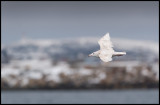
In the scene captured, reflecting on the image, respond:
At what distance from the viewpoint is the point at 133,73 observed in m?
69.2

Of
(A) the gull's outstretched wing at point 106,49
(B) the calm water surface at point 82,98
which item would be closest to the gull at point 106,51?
(A) the gull's outstretched wing at point 106,49

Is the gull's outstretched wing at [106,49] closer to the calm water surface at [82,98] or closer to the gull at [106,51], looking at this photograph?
the gull at [106,51]

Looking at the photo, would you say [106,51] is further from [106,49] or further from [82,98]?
[82,98]

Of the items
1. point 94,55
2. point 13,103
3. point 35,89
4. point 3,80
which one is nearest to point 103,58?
point 94,55

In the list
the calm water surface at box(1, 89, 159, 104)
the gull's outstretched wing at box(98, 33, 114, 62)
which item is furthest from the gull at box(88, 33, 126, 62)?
the calm water surface at box(1, 89, 159, 104)

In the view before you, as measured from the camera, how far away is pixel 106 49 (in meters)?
11.0

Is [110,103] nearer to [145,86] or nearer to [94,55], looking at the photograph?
[145,86]

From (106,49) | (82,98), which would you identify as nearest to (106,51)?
(106,49)

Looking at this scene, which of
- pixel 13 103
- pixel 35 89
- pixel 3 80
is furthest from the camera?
pixel 35 89

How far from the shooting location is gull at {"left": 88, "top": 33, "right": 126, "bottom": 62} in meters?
Answer: 10.6

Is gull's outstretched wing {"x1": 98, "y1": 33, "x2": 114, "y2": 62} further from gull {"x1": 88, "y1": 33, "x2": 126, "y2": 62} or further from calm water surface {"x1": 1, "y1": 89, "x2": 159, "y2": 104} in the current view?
calm water surface {"x1": 1, "y1": 89, "x2": 159, "y2": 104}

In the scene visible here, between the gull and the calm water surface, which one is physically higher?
the calm water surface

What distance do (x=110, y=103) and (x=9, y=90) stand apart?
21.9 m

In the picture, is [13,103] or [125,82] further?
[125,82]
